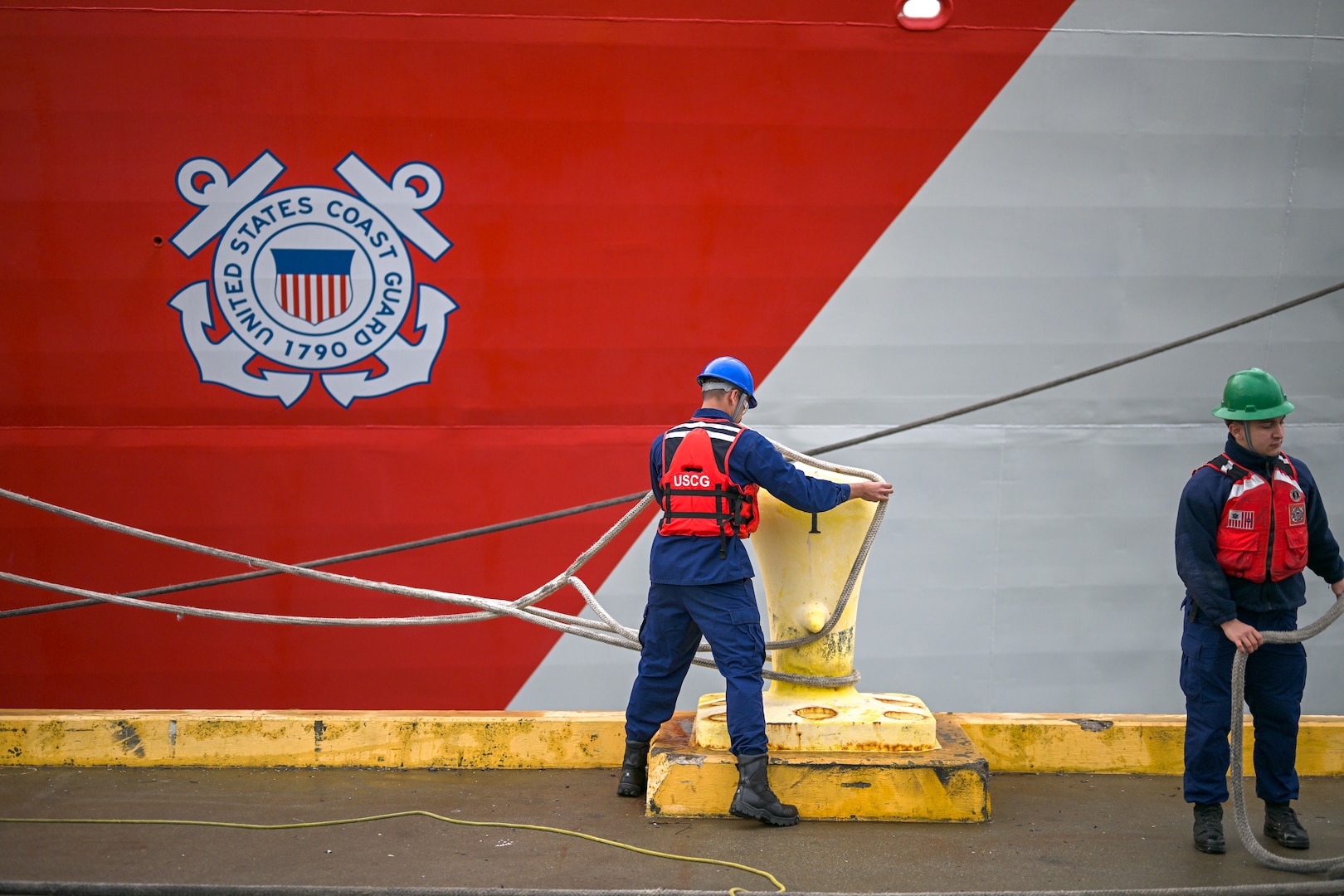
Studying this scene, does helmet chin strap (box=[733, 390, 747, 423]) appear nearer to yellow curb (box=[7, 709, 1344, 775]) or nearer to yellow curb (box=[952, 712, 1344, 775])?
yellow curb (box=[7, 709, 1344, 775])

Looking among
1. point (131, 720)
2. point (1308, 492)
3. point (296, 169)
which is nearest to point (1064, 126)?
point (1308, 492)

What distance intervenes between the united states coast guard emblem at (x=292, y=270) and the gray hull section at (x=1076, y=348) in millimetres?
1447

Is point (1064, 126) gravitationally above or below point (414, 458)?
above

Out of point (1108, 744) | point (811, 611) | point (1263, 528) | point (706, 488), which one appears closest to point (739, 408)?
point (706, 488)

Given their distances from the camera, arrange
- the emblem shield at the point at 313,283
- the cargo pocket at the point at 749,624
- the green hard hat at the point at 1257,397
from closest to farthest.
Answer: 1. the green hard hat at the point at 1257,397
2. the cargo pocket at the point at 749,624
3. the emblem shield at the point at 313,283

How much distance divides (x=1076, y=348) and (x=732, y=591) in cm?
209

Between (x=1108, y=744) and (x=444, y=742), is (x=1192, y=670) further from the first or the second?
(x=444, y=742)

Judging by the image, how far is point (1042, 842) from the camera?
2852 mm

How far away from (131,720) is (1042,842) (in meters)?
2.91

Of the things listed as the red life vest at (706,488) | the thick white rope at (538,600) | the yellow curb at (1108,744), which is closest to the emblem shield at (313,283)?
the thick white rope at (538,600)

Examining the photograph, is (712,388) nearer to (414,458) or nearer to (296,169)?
(414,458)

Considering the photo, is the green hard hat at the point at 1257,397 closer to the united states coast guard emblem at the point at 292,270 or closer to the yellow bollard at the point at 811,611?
the yellow bollard at the point at 811,611

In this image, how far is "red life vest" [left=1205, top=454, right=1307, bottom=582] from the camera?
2703mm

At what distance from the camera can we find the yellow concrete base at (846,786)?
295 cm
